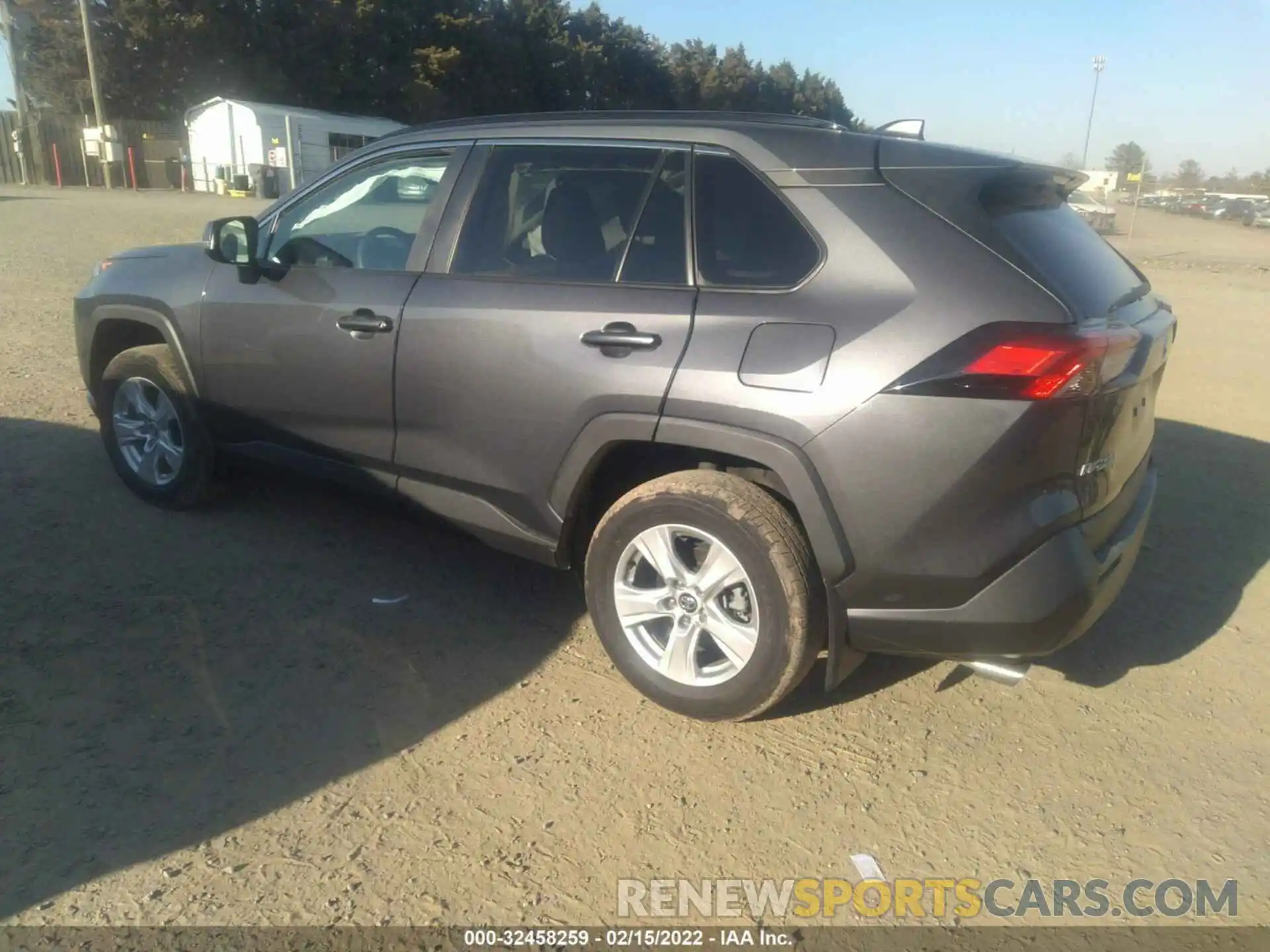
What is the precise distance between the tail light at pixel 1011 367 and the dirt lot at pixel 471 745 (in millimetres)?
1206

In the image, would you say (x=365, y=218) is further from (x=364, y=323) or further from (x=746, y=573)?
(x=746, y=573)

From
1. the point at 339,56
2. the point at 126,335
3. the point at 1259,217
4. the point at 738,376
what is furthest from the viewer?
the point at 339,56

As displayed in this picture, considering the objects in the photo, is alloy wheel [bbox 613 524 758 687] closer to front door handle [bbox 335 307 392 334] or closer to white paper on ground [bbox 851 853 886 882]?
white paper on ground [bbox 851 853 886 882]

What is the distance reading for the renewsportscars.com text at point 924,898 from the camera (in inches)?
103

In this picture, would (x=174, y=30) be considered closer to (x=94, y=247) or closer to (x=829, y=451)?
(x=94, y=247)

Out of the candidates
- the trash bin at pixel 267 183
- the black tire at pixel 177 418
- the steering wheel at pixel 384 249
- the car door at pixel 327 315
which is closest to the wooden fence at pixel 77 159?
the trash bin at pixel 267 183

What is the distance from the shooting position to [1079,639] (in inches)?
157

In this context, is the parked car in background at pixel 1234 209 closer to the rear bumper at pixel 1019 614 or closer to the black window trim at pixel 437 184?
the black window trim at pixel 437 184

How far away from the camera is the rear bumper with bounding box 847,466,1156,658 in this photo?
287 centimetres

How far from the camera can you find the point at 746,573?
3.16 meters

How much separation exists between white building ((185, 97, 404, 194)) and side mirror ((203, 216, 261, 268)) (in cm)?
3284

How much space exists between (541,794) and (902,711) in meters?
1.29

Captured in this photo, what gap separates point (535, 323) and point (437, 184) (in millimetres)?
890

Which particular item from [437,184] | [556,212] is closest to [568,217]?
[556,212]
